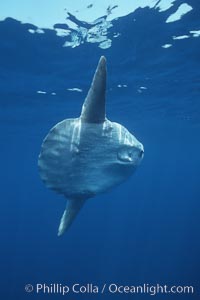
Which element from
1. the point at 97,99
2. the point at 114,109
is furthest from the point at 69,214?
the point at 114,109

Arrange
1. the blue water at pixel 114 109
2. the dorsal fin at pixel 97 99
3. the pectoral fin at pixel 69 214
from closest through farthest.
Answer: the dorsal fin at pixel 97 99 → the pectoral fin at pixel 69 214 → the blue water at pixel 114 109

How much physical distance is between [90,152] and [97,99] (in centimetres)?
53

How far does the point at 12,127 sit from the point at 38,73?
14241mm

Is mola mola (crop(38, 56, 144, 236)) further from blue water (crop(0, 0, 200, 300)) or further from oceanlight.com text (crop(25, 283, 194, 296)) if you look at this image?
oceanlight.com text (crop(25, 283, 194, 296))

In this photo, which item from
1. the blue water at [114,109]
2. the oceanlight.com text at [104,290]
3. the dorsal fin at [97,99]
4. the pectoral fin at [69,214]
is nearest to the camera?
the dorsal fin at [97,99]

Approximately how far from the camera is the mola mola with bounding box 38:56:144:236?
3.14 meters

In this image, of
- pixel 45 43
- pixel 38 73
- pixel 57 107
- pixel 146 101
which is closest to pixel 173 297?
pixel 146 101

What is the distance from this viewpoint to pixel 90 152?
332cm

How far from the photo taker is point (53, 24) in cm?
1087

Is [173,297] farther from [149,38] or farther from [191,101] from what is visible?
[149,38]

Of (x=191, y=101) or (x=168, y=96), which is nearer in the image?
(x=168, y=96)

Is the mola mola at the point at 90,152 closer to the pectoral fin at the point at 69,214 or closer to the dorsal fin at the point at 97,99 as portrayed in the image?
the dorsal fin at the point at 97,99

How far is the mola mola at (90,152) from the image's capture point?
3.14 meters

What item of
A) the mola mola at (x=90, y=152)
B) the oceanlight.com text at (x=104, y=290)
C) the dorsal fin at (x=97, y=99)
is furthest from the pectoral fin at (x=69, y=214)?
the oceanlight.com text at (x=104, y=290)
